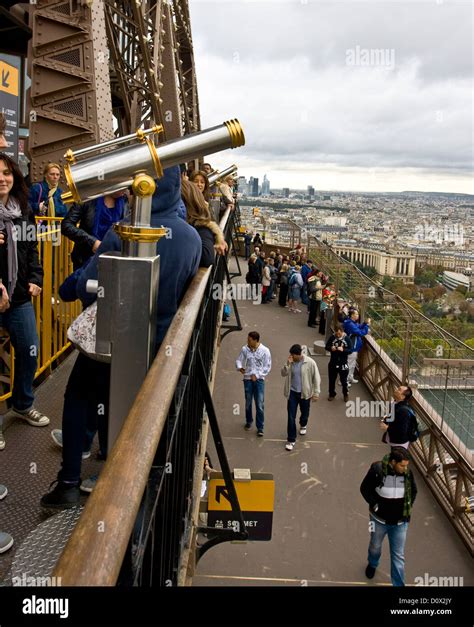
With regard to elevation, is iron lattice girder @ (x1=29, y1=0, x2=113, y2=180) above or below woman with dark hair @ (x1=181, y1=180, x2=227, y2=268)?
above

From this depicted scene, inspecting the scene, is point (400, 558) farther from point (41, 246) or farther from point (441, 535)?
point (41, 246)

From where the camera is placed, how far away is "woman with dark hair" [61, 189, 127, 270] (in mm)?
4707

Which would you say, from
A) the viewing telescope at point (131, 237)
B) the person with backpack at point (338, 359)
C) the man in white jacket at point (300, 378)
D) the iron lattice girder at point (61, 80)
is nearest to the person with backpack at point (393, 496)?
the man in white jacket at point (300, 378)

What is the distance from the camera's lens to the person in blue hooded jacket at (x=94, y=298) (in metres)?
2.43

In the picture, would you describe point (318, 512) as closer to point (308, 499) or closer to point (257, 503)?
point (308, 499)

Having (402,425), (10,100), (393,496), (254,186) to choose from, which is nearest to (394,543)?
(393,496)

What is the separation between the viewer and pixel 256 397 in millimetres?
12414

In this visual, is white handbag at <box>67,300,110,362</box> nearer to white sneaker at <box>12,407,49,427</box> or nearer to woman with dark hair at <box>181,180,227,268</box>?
woman with dark hair at <box>181,180,227,268</box>

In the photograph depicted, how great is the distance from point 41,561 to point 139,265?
149 centimetres

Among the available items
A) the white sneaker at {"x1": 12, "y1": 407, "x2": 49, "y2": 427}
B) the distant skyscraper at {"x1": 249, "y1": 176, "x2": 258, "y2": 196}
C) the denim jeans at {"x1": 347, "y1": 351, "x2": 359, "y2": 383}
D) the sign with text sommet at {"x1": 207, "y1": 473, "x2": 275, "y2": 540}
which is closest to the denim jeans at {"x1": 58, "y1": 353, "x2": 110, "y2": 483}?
the white sneaker at {"x1": 12, "y1": 407, "x2": 49, "y2": 427}

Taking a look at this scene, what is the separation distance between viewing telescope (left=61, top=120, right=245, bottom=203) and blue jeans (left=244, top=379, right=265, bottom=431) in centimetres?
1025

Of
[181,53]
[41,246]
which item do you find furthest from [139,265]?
[181,53]

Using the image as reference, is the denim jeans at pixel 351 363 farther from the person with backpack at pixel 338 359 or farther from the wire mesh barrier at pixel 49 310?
the wire mesh barrier at pixel 49 310

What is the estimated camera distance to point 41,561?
8.41 feet
